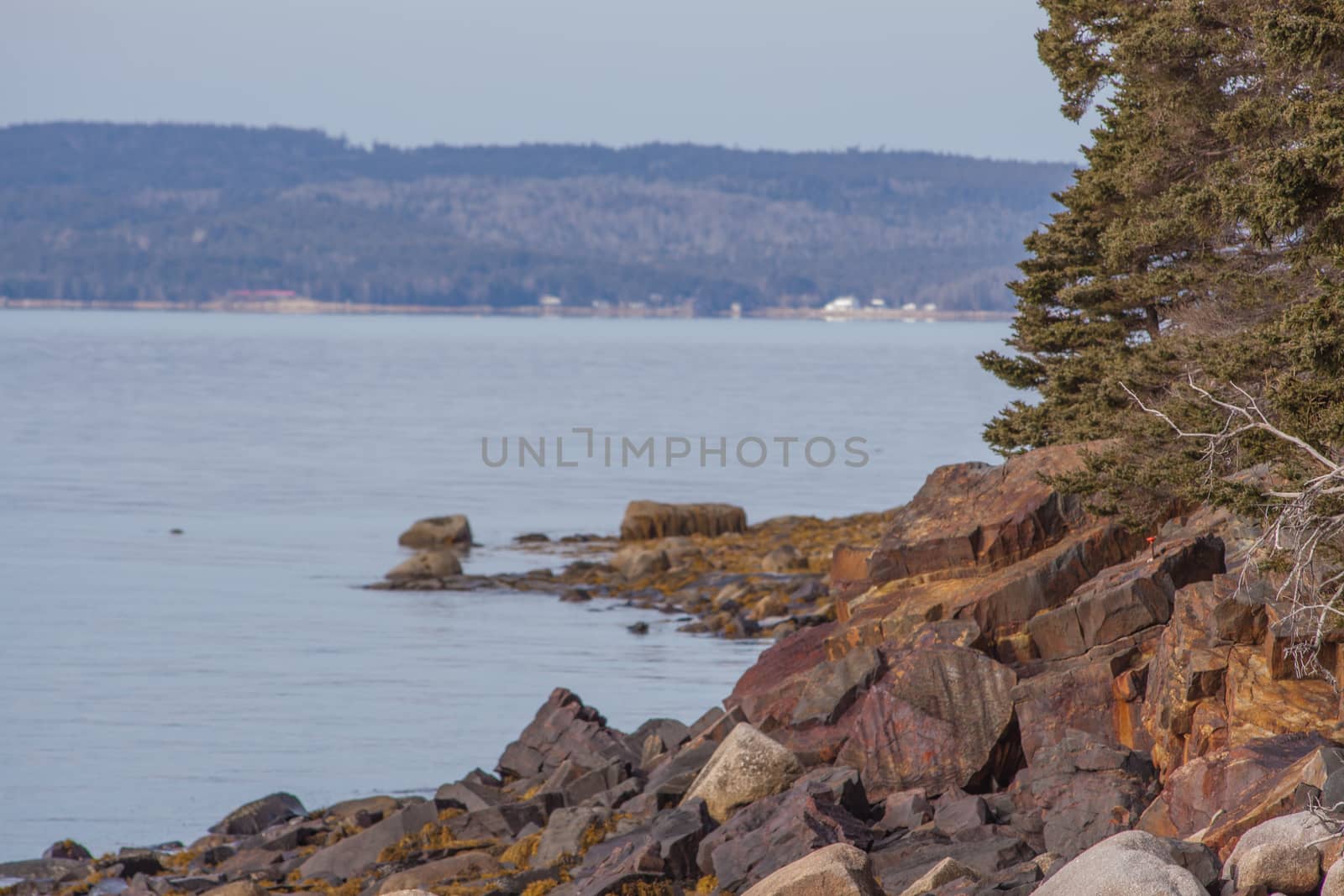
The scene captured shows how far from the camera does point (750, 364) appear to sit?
502 feet

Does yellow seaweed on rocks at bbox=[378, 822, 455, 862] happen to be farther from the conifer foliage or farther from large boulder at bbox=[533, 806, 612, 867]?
the conifer foliage

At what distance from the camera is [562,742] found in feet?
58.0

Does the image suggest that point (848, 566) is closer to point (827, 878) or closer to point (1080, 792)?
point (1080, 792)

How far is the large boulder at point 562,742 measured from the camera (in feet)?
56.5

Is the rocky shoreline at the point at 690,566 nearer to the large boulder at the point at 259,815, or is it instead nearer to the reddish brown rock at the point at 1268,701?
the large boulder at the point at 259,815

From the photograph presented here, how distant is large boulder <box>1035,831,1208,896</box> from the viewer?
9180 mm

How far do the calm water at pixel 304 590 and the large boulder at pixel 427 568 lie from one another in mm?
1007

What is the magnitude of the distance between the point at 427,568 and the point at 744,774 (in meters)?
21.0

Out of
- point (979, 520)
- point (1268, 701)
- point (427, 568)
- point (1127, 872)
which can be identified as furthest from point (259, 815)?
point (427, 568)

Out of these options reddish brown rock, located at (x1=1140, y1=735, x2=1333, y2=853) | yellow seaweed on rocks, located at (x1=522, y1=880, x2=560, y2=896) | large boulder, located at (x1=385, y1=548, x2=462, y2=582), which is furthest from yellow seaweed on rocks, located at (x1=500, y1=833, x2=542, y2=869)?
large boulder, located at (x1=385, y1=548, x2=462, y2=582)

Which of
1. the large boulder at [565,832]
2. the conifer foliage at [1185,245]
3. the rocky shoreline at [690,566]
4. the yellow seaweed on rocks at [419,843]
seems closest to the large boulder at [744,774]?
the large boulder at [565,832]

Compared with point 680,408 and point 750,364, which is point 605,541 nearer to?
point 680,408

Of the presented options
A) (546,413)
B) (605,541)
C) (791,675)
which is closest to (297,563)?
(605,541)

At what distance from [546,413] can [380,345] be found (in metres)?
106
